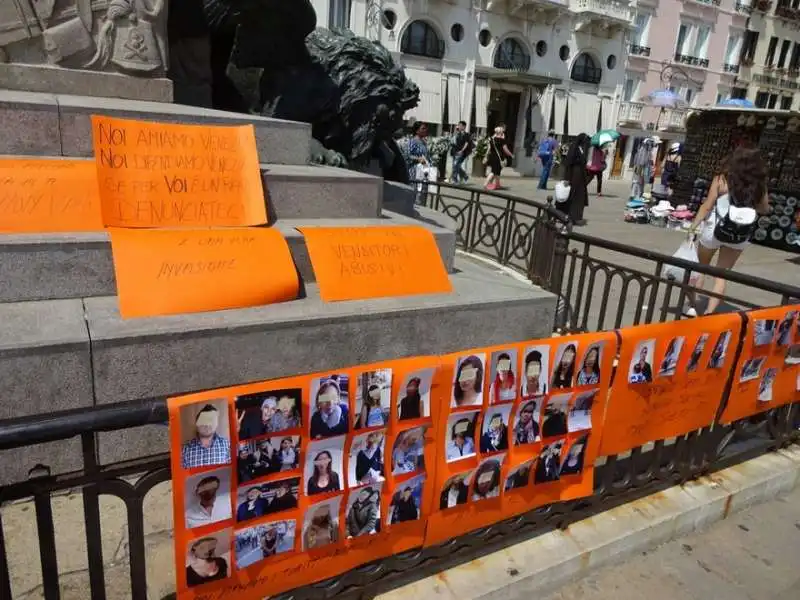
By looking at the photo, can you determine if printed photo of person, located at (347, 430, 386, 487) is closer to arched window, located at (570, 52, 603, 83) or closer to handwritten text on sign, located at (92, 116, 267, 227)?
handwritten text on sign, located at (92, 116, 267, 227)

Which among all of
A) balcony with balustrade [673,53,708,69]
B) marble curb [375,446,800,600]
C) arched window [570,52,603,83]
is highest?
balcony with balustrade [673,53,708,69]

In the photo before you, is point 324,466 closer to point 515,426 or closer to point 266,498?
point 266,498

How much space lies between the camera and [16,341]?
2188 millimetres

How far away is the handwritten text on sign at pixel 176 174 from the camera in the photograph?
2.90 m

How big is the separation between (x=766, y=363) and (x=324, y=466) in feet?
7.41

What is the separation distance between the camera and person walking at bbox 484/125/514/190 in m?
17.4

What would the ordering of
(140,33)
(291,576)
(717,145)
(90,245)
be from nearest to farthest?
(291,576)
(90,245)
(140,33)
(717,145)

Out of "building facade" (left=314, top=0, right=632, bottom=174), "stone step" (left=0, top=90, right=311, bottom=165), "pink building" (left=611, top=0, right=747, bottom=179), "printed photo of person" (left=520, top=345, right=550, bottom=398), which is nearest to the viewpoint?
"printed photo of person" (left=520, top=345, right=550, bottom=398)

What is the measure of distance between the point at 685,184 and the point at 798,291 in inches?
536

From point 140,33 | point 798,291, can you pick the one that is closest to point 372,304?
point 798,291

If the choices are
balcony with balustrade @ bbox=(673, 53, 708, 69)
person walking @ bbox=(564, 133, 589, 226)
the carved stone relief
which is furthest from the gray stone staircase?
balcony with balustrade @ bbox=(673, 53, 708, 69)

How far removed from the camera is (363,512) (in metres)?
1.88

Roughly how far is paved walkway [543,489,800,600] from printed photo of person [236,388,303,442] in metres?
1.39

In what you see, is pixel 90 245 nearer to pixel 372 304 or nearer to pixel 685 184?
pixel 372 304
